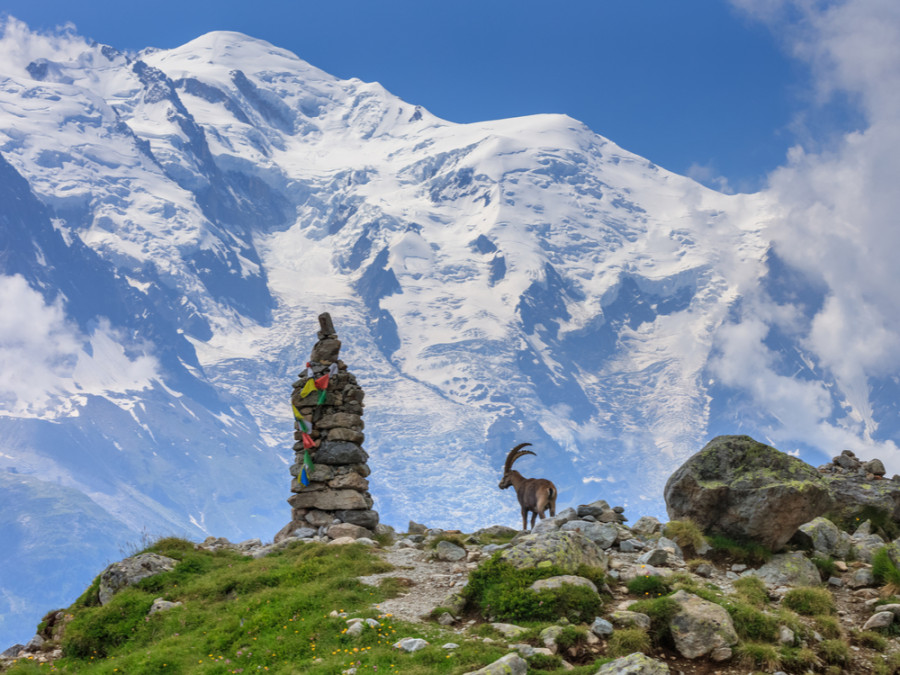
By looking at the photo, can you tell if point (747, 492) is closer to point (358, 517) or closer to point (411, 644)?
point (411, 644)

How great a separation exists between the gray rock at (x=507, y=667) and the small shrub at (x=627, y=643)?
2027mm

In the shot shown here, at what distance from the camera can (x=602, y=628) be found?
51.2ft

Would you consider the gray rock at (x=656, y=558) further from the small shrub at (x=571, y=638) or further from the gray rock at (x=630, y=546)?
the small shrub at (x=571, y=638)

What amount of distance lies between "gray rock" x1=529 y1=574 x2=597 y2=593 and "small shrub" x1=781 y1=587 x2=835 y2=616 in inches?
176

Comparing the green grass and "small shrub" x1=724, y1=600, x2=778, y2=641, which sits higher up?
the green grass

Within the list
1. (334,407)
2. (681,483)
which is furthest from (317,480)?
(681,483)

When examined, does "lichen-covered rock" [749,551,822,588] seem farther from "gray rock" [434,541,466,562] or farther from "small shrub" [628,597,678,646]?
"gray rock" [434,541,466,562]

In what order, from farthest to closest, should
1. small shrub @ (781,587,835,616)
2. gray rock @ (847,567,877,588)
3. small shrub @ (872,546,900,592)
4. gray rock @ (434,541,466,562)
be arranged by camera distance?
gray rock @ (434,541,466,562) < gray rock @ (847,567,877,588) < small shrub @ (872,546,900,592) < small shrub @ (781,587,835,616)

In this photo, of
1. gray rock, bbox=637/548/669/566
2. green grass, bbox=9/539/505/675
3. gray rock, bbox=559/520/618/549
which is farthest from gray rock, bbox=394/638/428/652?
gray rock, bbox=559/520/618/549

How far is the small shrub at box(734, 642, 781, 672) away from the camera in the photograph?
48.3 feet

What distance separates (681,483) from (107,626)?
1647 cm

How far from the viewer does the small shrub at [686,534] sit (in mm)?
21859

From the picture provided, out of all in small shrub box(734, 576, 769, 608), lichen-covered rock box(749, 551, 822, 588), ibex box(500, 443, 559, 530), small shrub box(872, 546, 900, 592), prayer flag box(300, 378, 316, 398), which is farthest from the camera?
prayer flag box(300, 378, 316, 398)

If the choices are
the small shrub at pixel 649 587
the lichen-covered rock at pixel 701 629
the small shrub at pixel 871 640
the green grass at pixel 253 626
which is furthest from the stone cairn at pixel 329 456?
the small shrub at pixel 871 640
